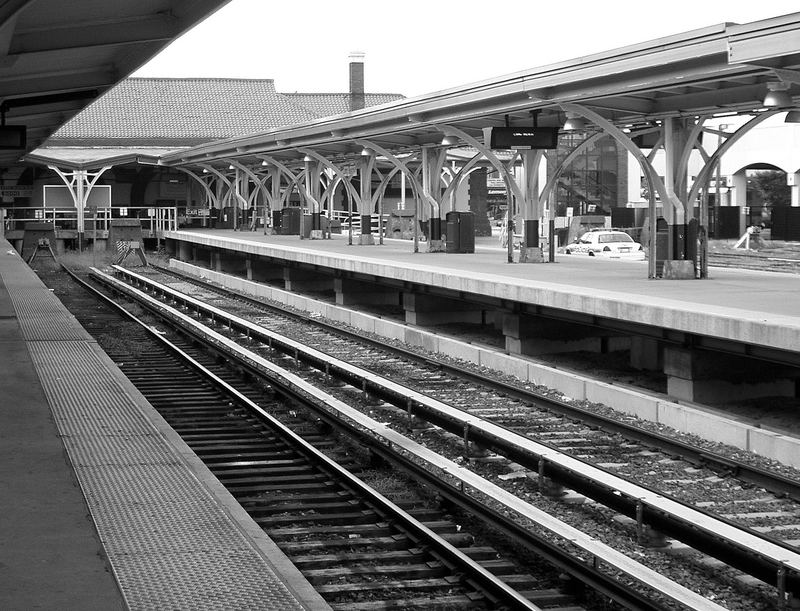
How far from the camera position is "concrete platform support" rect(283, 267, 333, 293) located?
28.0 metres

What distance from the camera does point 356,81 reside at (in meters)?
70.2

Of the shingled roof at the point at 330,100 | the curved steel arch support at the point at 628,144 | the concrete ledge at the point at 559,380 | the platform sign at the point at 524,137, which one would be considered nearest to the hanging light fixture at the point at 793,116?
the curved steel arch support at the point at 628,144

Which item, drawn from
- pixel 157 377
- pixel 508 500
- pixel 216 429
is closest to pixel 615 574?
pixel 508 500

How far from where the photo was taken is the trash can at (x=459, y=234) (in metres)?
26.1

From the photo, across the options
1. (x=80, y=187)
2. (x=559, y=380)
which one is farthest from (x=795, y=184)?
(x=559, y=380)

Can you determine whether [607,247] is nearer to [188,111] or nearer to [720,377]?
[720,377]

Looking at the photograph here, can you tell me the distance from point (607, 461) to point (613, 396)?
267 centimetres

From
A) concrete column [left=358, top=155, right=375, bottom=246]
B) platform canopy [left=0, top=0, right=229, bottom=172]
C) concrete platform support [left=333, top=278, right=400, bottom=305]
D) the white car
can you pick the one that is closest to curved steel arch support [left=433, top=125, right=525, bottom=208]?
concrete platform support [left=333, top=278, right=400, bottom=305]

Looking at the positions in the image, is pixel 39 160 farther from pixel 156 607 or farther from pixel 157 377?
pixel 156 607

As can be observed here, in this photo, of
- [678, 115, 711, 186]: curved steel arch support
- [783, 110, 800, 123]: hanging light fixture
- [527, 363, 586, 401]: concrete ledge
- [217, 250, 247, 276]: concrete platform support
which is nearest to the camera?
[527, 363, 586, 401]: concrete ledge

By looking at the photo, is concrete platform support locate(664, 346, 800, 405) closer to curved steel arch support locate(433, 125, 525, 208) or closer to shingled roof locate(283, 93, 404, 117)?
curved steel arch support locate(433, 125, 525, 208)

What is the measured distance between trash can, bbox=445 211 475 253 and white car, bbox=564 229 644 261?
603 centimetres

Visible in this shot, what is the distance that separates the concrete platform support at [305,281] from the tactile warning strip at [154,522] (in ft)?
58.2

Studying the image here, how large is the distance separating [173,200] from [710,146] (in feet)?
86.6
